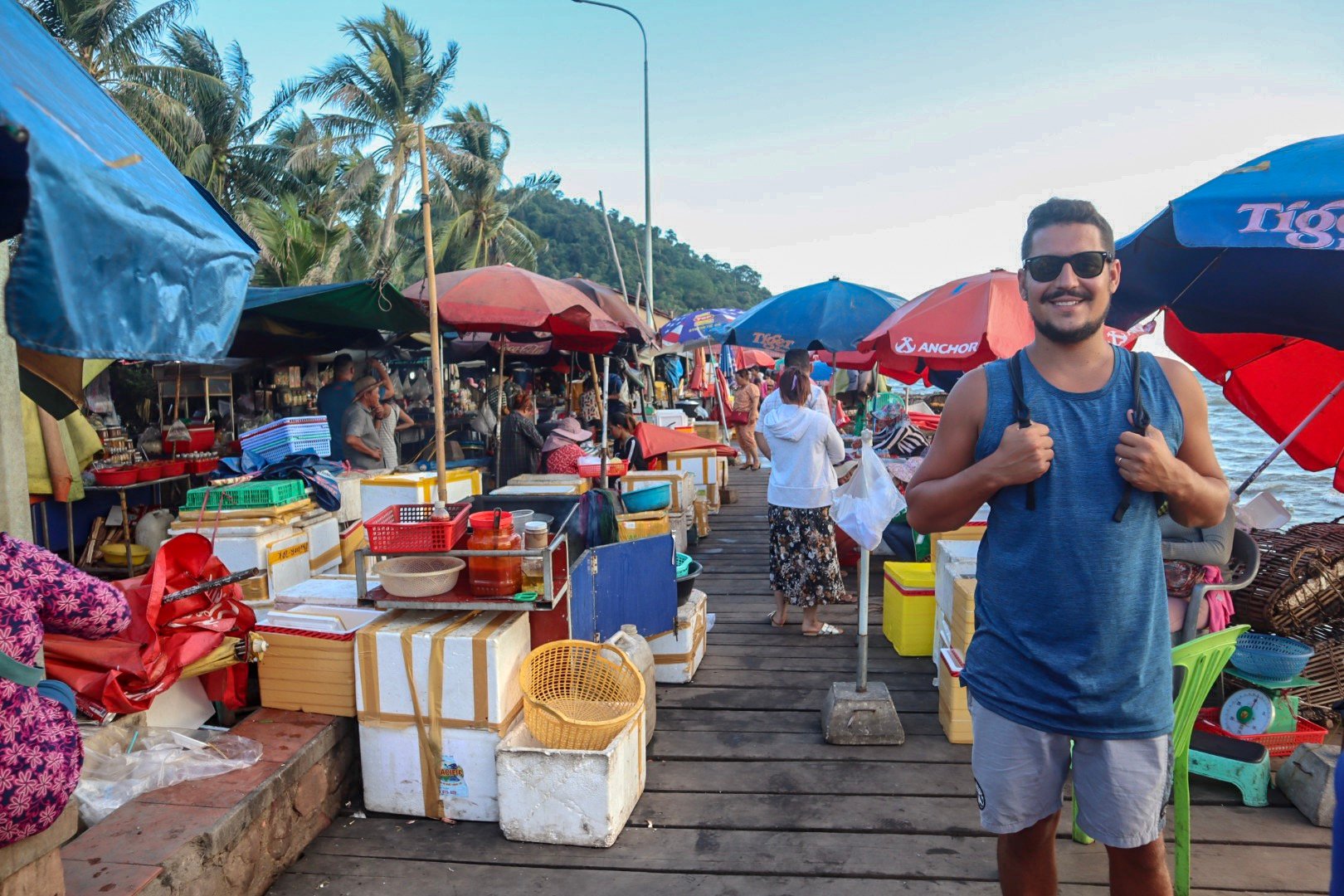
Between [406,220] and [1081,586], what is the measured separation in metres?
34.5

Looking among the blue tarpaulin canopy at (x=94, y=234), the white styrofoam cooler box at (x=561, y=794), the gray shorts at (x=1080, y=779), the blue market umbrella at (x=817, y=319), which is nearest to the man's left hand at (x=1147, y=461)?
the gray shorts at (x=1080, y=779)

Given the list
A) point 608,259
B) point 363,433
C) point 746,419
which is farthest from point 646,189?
point 608,259

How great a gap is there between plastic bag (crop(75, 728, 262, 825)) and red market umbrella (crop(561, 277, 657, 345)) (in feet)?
16.8

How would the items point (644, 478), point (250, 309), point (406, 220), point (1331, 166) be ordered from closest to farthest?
point (1331, 166)
point (250, 309)
point (644, 478)
point (406, 220)

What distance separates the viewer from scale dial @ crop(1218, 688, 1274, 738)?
3.72 m

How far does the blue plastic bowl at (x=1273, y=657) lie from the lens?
3.64 meters

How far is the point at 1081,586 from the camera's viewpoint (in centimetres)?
188

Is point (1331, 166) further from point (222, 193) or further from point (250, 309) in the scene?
point (222, 193)

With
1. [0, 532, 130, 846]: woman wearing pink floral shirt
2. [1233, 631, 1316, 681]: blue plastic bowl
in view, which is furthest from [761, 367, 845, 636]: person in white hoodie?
[0, 532, 130, 846]: woman wearing pink floral shirt

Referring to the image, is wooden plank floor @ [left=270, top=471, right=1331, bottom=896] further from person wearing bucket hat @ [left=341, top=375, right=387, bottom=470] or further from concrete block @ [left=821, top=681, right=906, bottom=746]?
person wearing bucket hat @ [left=341, top=375, right=387, bottom=470]

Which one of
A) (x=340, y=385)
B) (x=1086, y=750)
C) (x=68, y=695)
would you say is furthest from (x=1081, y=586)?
(x=340, y=385)

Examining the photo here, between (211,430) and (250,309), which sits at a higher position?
(250,309)

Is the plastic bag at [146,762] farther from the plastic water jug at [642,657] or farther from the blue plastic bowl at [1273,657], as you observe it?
the blue plastic bowl at [1273,657]

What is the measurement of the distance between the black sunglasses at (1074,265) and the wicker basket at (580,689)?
7.97ft
